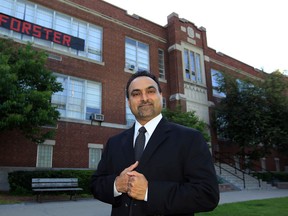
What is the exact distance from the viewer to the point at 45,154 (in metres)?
13.8

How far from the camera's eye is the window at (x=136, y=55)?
19.1 m

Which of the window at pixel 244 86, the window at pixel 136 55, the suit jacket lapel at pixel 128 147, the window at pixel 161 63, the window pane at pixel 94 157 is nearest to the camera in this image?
the suit jacket lapel at pixel 128 147

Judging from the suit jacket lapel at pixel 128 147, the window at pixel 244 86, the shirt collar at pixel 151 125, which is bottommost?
the suit jacket lapel at pixel 128 147

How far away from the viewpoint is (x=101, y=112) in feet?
54.6

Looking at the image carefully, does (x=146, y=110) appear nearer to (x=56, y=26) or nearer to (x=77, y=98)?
(x=77, y=98)

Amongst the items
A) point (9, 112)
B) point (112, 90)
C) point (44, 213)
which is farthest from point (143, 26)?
point (44, 213)

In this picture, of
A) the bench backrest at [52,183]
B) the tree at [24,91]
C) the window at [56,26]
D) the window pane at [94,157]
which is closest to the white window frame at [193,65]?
the window at [56,26]

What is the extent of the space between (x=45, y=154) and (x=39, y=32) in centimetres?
687

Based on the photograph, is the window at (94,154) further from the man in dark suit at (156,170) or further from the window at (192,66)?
the man in dark suit at (156,170)

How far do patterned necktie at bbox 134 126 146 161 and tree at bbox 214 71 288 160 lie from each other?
1931 centimetres

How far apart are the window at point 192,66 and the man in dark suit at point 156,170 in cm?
1946

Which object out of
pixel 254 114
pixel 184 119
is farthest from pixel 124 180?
pixel 254 114

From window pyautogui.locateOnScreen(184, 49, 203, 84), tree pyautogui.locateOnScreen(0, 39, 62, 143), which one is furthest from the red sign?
window pyautogui.locateOnScreen(184, 49, 203, 84)

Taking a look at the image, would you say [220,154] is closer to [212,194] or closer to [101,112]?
[101,112]
